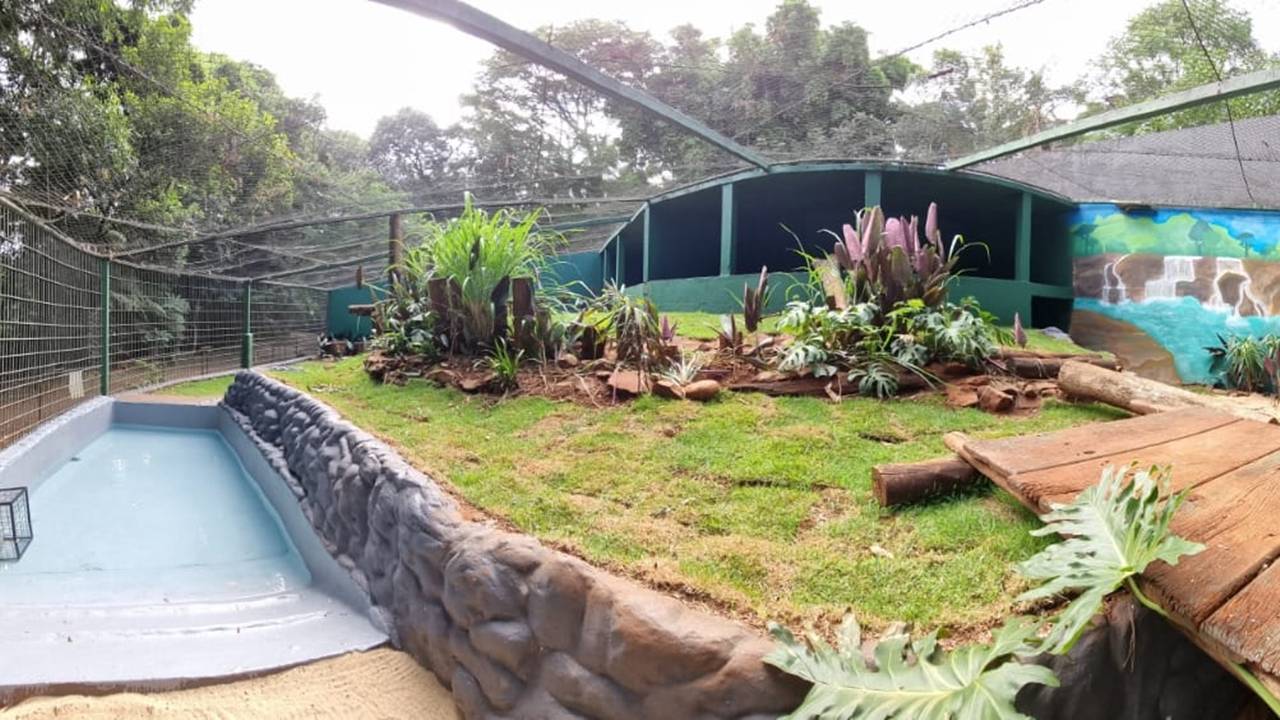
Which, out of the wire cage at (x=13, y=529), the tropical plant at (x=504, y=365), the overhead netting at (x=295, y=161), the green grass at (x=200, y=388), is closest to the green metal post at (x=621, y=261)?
the overhead netting at (x=295, y=161)

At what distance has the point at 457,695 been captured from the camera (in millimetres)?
1986

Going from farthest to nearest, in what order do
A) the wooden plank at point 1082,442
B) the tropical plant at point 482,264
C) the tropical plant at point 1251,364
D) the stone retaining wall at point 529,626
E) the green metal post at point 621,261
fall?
the green metal post at point 621,261
the tropical plant at point 1251,364
the tropical plant at point 482,264
the wooden plank at point 1082,442
the stone retaining wall at point 529,626

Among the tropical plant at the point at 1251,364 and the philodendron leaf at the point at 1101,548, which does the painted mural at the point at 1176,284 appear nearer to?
the tropical plant at the point at 1251,364

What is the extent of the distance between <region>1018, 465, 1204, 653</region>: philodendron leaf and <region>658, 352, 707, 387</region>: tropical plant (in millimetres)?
2567

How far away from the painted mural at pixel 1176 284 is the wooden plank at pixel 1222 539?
8998 mm

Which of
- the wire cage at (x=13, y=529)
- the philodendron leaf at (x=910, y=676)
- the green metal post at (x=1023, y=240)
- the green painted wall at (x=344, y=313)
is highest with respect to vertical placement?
the green metal post at (x=1023, y=240)

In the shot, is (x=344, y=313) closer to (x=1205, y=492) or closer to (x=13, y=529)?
(x=13, y=529)

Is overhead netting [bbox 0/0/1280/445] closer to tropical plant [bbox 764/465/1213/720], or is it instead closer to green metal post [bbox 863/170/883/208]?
green metal post [bbox 863/170/883/208]

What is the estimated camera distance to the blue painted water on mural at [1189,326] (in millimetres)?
8844

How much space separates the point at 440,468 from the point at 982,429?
2.45 meters

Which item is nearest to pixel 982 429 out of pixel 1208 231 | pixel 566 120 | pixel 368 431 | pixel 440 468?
pixel 440 468

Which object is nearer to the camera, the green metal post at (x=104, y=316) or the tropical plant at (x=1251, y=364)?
the green metal post at (x=104, y=316)

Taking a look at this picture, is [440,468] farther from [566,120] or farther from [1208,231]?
[566,120]

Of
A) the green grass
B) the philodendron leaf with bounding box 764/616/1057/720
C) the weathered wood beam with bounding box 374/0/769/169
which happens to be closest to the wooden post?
the weathered wood beam with bounding box 374/0/769/169
